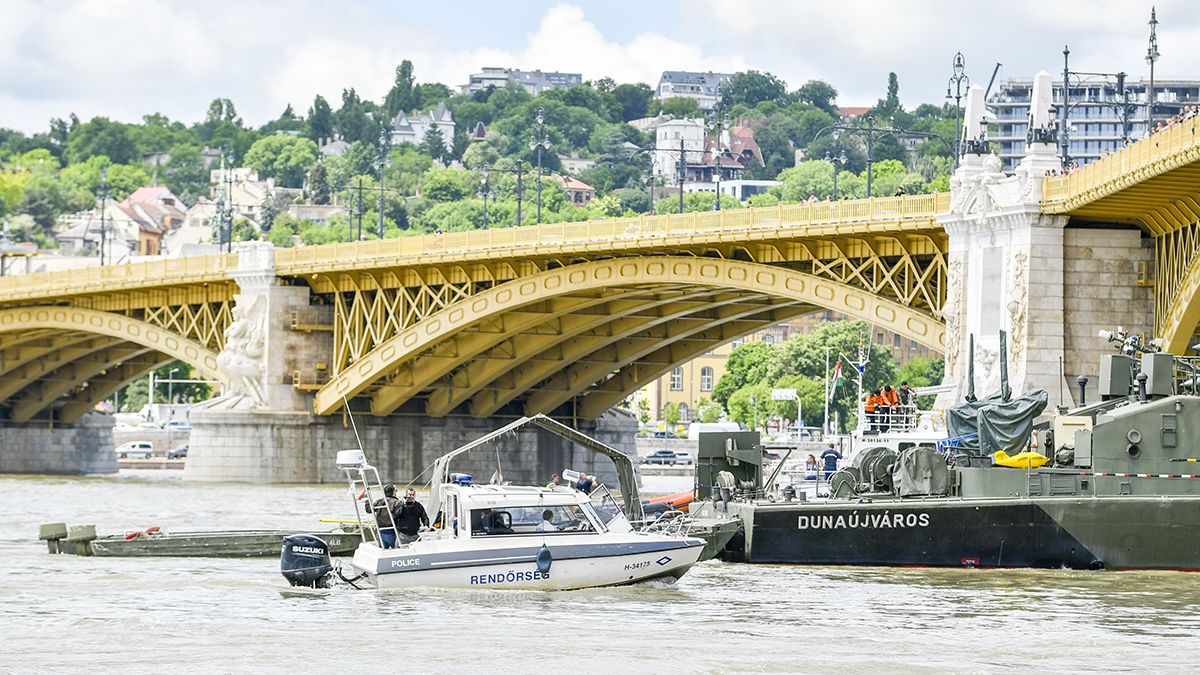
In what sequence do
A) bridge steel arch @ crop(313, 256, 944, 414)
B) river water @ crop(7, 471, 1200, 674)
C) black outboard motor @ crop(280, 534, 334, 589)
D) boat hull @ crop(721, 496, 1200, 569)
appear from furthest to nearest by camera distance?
bridge steel arch @ crop(313, 256, 944, 414) < boat hull @ crop(721, 496, 1200, 569) < black outboard motor @ crop(280, 534, 334, 589) < river water @ crop(7, 471, 1200, 674)

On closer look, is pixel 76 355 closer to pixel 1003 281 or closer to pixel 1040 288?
pixel 1003 281

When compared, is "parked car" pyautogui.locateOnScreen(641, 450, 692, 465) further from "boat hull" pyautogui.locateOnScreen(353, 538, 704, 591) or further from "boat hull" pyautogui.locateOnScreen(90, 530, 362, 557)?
"boat hull" pyautogui.locateOnScreen(353, 538, 704, 591)

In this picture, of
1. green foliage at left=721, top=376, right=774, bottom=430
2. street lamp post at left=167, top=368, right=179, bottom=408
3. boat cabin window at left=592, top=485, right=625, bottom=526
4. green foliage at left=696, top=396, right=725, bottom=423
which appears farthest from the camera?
street lamp post at left=167, top=368, right=179, bottom=408

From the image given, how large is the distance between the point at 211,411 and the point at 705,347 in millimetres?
18660

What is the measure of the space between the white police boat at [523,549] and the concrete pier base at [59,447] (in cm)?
7325

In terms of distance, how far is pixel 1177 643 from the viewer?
3198 centimetres

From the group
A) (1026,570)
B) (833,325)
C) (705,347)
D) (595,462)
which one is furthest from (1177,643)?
(833,325)

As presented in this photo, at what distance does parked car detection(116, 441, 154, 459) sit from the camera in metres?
132

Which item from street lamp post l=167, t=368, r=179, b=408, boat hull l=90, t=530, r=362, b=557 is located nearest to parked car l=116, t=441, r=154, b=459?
street lamp post l=167, t=368, r=179, b=408

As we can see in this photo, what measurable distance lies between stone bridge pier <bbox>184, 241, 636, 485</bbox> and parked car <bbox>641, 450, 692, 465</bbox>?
1542 inches

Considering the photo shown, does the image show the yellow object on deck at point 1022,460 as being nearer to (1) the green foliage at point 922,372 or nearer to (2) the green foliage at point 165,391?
(1) the green foliage at point 922,372

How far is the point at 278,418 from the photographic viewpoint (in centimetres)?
8725

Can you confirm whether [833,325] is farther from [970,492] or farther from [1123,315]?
[970,492]

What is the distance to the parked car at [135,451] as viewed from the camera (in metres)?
132
